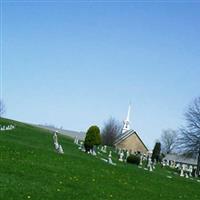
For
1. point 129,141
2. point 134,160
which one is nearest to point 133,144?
point 129,141

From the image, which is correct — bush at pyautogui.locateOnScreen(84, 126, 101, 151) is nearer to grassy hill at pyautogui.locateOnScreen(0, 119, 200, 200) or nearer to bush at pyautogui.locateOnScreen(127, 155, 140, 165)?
bush at pyautogui.locateOnScreen(127, 155, 140, 165)

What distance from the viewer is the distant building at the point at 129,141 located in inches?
4163

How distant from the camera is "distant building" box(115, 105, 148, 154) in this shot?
347ft

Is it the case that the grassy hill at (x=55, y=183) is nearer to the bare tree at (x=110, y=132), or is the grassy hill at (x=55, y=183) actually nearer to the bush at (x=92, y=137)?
the bush at (x=92, y=137)

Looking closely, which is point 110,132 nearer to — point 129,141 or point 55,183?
point 129,141

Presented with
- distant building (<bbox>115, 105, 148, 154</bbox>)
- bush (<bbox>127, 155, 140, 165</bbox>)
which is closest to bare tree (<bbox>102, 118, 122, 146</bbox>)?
distant building (<bbox>115, 105, 148, 154</bbox>)

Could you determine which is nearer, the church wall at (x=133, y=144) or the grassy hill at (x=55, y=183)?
the grassy hill at (x=55, y=183)

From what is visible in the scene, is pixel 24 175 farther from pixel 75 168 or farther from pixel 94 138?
pixel 94 138

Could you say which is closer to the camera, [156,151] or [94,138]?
[94,138]

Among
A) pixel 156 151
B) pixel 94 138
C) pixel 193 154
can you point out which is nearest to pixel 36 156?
pixel 94 138

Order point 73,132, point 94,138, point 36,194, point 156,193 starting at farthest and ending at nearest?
point 73,132, point 94,138, point 156,193, point 36,194

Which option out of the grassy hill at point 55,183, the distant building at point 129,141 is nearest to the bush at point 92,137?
the grassy hill at point 55,183

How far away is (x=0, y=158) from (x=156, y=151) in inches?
2188

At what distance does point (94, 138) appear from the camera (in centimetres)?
3884
